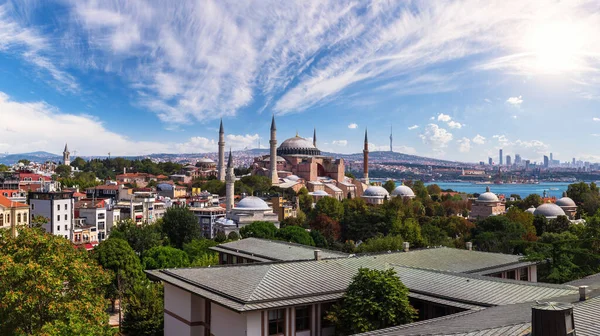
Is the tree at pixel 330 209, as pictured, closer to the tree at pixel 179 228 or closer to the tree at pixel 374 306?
the tree at pixel 179 228

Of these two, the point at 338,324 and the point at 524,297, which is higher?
the point at 524,297

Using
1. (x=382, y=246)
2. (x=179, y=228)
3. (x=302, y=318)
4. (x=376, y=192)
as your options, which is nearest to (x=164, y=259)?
(x=179, y=228)

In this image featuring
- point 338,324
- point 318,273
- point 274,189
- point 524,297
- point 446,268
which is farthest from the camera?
point 274,189

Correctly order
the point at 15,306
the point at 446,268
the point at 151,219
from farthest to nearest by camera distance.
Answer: the point at 151,219
the point at 446,268
the point at 15,306

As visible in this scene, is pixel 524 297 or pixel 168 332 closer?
pixel 524 297

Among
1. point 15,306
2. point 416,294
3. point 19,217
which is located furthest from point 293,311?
point 19,217

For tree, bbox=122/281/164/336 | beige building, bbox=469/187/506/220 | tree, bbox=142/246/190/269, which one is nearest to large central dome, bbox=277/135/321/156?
beige building, bbox=469/187/506/220

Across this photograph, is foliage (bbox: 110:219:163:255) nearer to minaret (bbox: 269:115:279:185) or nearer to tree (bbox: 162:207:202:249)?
tree (bbox: 162:207:202:249)

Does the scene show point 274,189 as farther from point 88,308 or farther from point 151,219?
point 88,308
